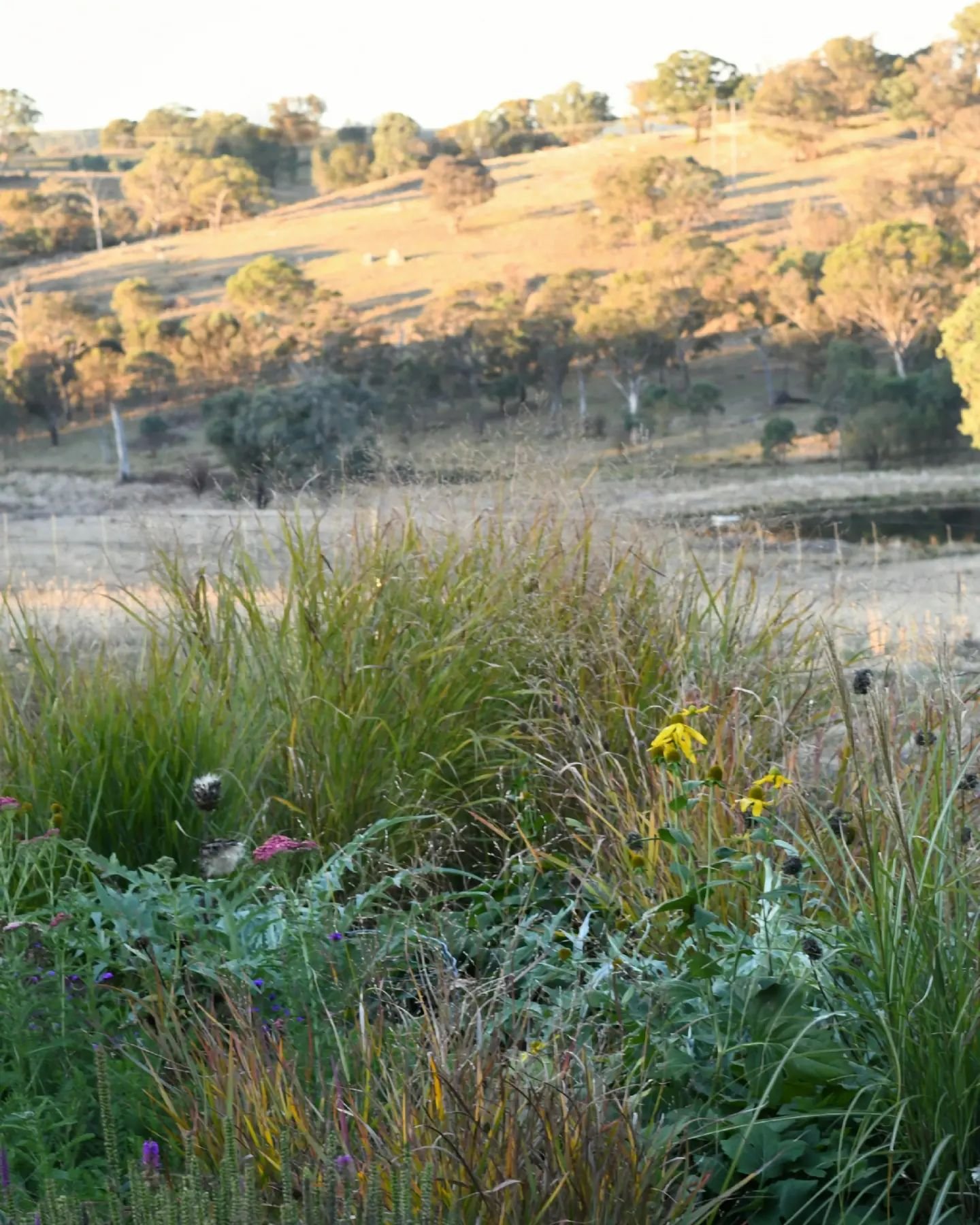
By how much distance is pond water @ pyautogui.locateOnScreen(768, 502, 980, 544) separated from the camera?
18.5 metres

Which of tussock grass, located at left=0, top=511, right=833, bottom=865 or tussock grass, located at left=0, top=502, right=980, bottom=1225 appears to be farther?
tussock grass, located at left=0, top=511, right=833, bottom=865

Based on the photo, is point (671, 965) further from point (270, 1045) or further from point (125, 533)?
point (125, 533)

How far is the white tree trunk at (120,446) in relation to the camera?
24203 mm

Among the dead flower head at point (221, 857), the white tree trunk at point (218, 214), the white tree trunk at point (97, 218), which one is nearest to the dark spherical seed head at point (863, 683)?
A: the dead flower head at point (221, 857)

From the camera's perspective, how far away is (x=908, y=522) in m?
20.4

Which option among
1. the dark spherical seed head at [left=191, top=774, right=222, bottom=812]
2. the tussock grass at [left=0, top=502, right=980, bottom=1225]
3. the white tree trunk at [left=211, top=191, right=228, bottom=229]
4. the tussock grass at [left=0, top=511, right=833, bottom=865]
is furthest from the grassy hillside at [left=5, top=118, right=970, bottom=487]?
the dark spherical seed head at [left=191, top=774, right=222, bottom=812]

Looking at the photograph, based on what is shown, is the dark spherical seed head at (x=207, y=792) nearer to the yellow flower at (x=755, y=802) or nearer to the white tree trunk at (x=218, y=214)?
the yellow flower at (x=755, y=802)

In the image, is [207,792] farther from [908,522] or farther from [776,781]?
[908,522]

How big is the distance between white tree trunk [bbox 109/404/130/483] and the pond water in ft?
41.7

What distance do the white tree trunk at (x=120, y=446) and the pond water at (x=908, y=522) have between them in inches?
501

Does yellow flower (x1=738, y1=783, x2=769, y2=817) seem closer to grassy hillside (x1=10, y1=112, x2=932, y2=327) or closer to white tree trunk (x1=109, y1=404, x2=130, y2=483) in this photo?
white tree trunk (x1=109, y1=404, x2=130, y2=483)

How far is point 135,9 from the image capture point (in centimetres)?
2617

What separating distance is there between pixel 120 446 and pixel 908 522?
14916 millimetres

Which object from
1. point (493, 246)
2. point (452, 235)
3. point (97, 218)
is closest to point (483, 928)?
point (493, 246)
